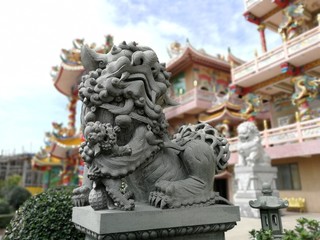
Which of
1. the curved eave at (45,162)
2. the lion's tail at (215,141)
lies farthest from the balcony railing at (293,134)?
the curved eave at (45,162)

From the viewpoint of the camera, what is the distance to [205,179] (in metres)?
2.00

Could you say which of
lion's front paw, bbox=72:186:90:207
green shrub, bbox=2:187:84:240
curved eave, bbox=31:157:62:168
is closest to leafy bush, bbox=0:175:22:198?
curved eave, bbox=31:157:62:168

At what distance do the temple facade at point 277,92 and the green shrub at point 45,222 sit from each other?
28.2 feet

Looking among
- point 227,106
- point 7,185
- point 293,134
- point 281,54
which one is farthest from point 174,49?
point 7,185

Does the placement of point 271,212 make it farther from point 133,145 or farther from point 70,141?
point 70,141

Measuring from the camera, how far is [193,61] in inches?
652

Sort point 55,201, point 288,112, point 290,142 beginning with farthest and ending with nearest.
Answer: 1. point 288,112
2. point 290,142
3. point 55,201

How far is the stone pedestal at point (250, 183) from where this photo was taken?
6.83 metres

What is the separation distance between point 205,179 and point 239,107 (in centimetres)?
1385

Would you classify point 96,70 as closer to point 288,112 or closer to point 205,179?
point 205,179

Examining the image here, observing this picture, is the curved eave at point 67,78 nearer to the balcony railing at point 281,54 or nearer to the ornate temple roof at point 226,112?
the ornate temple roof at point 226,112

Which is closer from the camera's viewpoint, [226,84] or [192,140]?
[192,140]

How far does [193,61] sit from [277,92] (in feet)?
18.7

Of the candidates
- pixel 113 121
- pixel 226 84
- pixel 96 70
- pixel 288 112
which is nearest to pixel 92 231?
pixel 113 121
